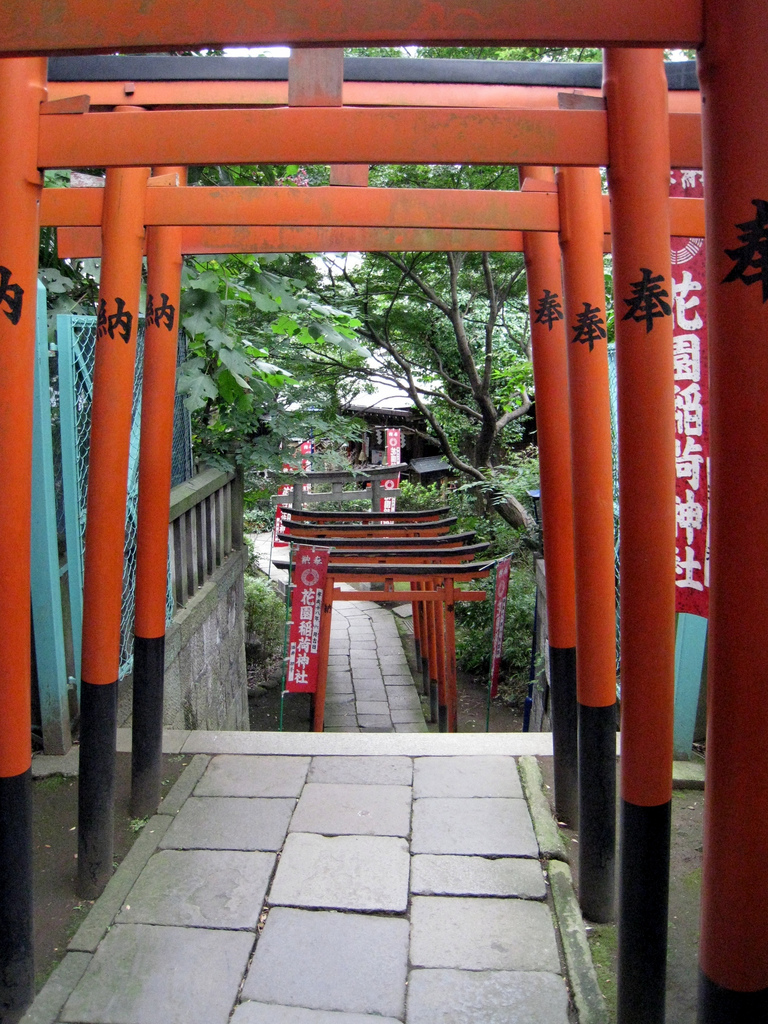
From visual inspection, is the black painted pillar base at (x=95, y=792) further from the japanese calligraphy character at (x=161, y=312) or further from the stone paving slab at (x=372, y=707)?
the stone paving slab at (x=372, y=707)

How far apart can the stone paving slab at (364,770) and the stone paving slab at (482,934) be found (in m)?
0.95

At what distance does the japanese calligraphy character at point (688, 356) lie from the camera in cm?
389

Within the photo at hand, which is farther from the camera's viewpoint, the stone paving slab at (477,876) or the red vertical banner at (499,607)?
the red vertical banner at (499,607)

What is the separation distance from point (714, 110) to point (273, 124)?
132 cm

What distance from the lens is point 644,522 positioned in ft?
7.52

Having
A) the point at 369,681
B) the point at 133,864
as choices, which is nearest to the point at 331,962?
the point at 133,864

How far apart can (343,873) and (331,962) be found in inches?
20.3

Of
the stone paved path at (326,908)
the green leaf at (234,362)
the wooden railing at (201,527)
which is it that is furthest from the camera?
the wooden railing at (201,527)

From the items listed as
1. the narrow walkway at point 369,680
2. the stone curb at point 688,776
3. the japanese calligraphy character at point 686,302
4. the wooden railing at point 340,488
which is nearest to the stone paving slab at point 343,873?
the stone curb at point 688,776

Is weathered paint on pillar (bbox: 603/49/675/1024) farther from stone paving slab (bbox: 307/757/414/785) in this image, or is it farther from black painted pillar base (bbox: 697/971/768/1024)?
stone paving slab (bbox: 307/757/414/785)

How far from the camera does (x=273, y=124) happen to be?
2400 millimetres

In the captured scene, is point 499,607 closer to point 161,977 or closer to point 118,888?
point 118,888

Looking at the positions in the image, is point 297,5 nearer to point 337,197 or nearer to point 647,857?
point 337,197

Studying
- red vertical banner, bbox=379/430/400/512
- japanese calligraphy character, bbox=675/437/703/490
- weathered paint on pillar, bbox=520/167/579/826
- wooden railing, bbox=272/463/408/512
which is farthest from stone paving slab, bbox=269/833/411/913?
red vertical banner, bbox=379/430/400/512
